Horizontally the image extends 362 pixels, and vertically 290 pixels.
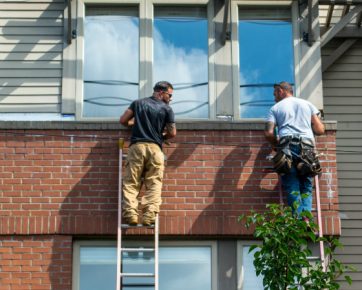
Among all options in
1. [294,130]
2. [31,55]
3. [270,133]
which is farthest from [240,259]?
[31,55]

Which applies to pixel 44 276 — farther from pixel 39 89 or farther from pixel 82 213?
pixel 39 89

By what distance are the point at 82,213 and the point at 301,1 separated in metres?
3.88

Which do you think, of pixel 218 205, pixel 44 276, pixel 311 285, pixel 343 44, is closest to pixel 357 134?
pixel 343 44

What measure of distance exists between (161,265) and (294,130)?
215 cm

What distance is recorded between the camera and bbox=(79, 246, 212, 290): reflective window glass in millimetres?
11000

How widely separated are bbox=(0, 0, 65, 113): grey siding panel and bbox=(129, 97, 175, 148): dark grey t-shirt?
4.03ft

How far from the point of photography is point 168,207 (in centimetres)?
1120

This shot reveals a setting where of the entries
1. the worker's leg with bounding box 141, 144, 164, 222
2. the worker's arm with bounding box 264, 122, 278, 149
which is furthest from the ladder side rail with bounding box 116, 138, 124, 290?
the worker's arm with bounding box 264, 122, 278, 149

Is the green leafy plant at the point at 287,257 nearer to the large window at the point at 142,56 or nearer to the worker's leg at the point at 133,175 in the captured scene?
the worker's leg at the point at 133,175

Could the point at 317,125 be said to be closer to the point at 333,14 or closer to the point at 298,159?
the point at 298,159

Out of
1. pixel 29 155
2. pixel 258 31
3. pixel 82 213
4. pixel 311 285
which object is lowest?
pixel 311 285

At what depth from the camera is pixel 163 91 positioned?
1120 centimetres

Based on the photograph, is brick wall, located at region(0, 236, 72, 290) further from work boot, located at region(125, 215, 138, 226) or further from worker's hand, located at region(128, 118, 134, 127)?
worker's hand, located at region(128, 118, 134, 127)

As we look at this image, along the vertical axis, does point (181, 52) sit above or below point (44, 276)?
above
